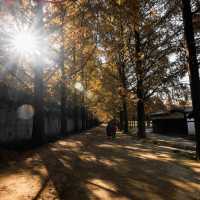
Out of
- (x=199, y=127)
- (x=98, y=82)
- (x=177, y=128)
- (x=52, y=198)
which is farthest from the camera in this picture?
(x=177, y=128)

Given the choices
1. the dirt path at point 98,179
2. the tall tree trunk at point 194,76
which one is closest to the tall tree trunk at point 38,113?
the dirt path at point 98,179

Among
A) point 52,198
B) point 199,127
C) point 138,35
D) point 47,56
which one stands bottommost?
point 52,198

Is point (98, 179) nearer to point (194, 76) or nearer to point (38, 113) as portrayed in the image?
point (194, 76)

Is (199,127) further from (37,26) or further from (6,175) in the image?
(37,26)

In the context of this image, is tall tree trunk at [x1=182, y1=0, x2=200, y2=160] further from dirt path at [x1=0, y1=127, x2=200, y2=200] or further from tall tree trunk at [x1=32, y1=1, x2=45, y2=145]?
tall tree trunk at [x1=32, y1=1, x2=45, y2=145]

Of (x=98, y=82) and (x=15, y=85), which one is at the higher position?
(x=98, y=82)

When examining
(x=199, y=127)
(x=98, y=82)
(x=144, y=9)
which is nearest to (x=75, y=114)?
(x=98, y=82)

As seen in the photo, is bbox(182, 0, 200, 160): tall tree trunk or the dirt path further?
bbox(182, 0, 200, 160): tall tree trunk

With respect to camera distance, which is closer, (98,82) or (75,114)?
(98,82)

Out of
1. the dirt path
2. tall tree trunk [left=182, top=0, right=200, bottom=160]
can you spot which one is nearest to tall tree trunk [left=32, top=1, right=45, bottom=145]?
the dirt path

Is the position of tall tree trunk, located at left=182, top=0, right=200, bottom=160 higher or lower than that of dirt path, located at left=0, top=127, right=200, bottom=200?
higher

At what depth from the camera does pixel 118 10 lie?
6.67 meters

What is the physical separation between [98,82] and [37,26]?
16.0 metres

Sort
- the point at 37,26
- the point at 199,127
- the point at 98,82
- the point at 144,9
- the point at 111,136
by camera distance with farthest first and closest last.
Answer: the point at 98,82 → the point at 111,136 → the point at 144,9 → the point at 37,26 → the point at 199,127
